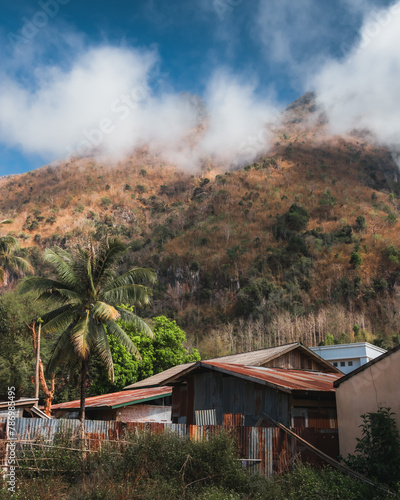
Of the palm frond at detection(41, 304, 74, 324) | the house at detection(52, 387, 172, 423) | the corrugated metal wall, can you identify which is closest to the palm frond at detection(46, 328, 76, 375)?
the palm frond at detection(41, 304, 74, 324)

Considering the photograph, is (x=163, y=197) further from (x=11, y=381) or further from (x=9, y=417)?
(x=9, y=417)

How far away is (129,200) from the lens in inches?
5595

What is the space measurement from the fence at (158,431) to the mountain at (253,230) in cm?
2720

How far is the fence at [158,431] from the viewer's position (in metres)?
11.2

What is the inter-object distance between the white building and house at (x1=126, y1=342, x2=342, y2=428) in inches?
823

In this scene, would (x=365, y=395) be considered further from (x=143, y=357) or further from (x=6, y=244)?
(x=143, y=357)

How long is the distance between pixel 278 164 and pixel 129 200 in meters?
47.5

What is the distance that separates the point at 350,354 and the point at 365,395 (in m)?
31.8

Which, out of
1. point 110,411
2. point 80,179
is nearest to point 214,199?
point 80,179

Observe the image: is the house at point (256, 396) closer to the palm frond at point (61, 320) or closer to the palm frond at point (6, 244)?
the palm frond at point (61, 320)

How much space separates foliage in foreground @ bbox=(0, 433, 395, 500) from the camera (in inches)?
361

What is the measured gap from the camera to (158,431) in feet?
37.9

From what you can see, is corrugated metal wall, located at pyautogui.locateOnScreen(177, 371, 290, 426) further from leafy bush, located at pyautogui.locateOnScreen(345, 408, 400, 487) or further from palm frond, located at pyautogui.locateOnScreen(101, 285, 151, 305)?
palm frond, located at pyautogui.locateOnScreen(101, 285, 151, 305)

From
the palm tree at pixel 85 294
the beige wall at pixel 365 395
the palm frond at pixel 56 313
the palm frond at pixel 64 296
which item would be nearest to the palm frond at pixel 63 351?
the palm tree at pixel 85 294
